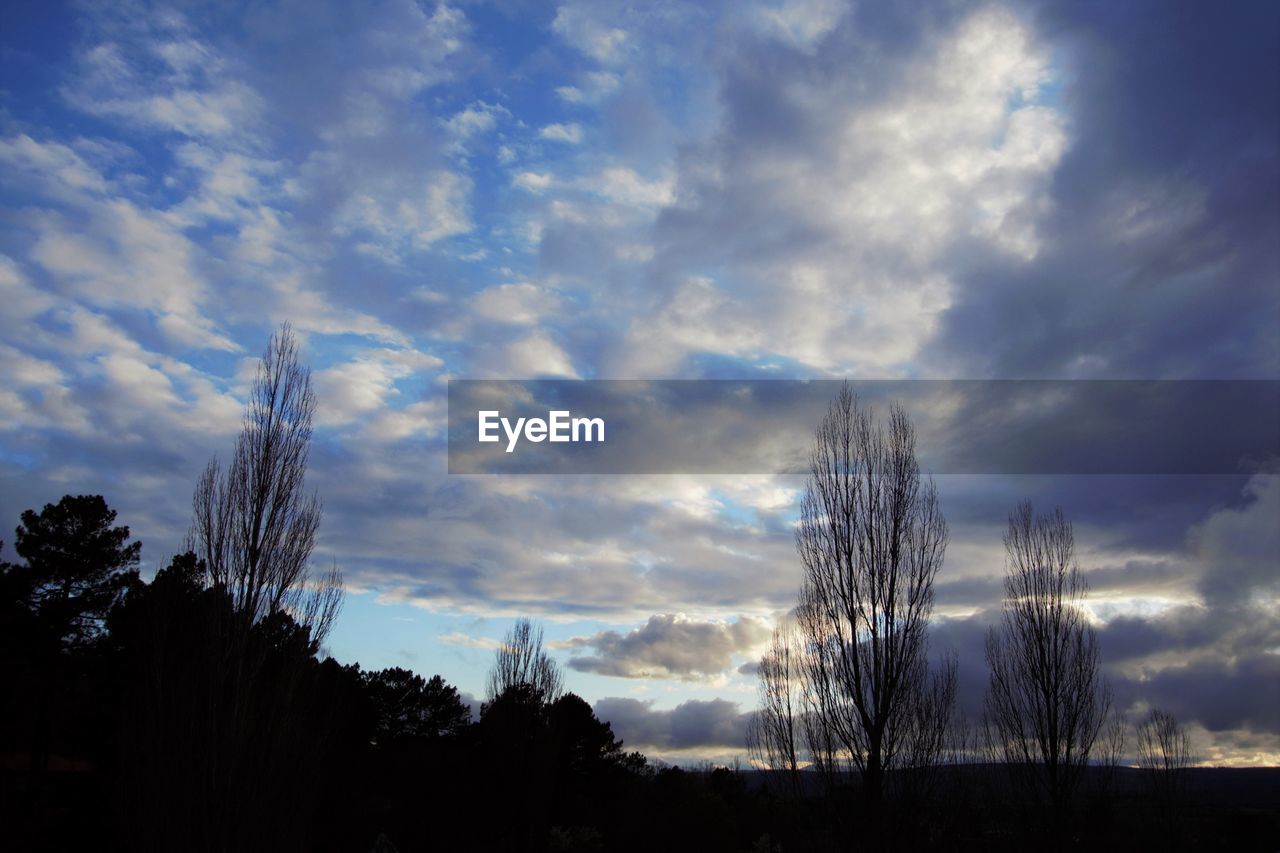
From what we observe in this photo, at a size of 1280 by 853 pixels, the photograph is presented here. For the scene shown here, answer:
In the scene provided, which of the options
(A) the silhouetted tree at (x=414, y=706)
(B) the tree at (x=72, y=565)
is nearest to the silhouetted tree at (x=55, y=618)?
(B) the tree at (x=72, y=565)

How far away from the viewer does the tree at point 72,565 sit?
28.2m

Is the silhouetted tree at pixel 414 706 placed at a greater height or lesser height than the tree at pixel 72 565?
lesser

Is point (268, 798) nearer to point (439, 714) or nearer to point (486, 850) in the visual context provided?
point (486, 850)

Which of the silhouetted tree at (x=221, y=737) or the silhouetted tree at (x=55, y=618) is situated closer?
the silhouetted tree at (x=221, y=737)

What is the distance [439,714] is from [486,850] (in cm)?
1998

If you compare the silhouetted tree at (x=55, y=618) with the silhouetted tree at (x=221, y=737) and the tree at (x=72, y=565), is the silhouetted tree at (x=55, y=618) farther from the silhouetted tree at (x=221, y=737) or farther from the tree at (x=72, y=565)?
the silhouetted tree at (x=221, y=737)

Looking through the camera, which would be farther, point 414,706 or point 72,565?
point 414,706

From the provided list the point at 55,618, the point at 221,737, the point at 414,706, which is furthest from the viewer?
the point at 414,706

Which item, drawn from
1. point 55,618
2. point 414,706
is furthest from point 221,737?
point 414,706

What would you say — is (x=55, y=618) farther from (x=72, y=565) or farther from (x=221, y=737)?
(x=221, y=737)

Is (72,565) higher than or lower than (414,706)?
higher

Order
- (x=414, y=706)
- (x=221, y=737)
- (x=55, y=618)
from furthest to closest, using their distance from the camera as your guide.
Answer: (x=414, y=706)
(x=55, y=618)
(x=221, y=737)

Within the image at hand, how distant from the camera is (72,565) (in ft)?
94.4

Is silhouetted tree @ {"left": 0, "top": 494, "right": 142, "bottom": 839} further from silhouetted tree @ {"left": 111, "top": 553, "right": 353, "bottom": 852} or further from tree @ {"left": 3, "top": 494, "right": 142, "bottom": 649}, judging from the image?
silhouetted tree @ {"left": 111, "top": 553, "right": 353, "bottom": 852}
